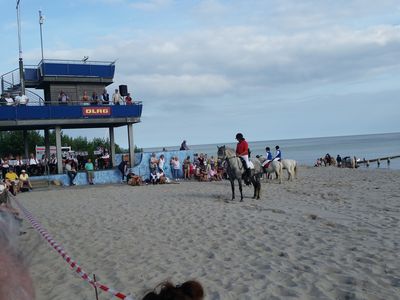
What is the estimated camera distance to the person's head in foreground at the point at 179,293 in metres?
2.04

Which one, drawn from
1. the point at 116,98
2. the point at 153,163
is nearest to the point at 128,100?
the point at 116,98

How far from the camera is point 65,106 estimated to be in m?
25.8

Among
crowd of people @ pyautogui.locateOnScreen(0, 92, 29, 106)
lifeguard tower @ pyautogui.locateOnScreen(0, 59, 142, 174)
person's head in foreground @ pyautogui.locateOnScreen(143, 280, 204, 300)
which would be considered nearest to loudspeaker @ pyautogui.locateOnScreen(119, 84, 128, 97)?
lifeguard tower @ pyautogui.locateOnScreen(0, 59, 142, 174)

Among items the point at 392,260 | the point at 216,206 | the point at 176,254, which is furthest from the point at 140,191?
the point at 392,260

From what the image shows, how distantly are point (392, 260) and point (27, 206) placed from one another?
1396 cm

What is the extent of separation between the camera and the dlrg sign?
2622 cm

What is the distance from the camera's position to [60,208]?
52.2ft

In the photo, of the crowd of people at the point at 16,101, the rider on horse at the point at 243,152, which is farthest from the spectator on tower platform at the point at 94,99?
the rider on horse at the point at 243,152

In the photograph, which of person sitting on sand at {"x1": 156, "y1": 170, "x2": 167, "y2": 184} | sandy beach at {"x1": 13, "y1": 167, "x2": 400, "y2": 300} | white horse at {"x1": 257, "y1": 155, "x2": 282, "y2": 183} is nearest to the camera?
sandy beach at {"x1": 13, "y1": 167, "x2": 400, "y2": 300}

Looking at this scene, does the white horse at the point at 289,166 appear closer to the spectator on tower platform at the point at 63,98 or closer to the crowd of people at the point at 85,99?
the crowd of people at the point at 85,99

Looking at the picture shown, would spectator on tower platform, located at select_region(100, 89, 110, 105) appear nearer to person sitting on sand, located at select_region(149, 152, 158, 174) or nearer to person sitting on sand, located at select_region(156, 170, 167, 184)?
person sitting on sand, located at select_region(149, 152, 158, 174)

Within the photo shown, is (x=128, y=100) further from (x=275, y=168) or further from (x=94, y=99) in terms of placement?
(x=275, y=168)

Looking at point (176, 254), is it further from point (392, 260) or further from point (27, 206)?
point (27, 206)

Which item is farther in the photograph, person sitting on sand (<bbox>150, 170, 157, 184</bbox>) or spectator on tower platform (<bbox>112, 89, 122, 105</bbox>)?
spectator on tower platform (<bbox>112, 89, 122, 105</bbox>)
